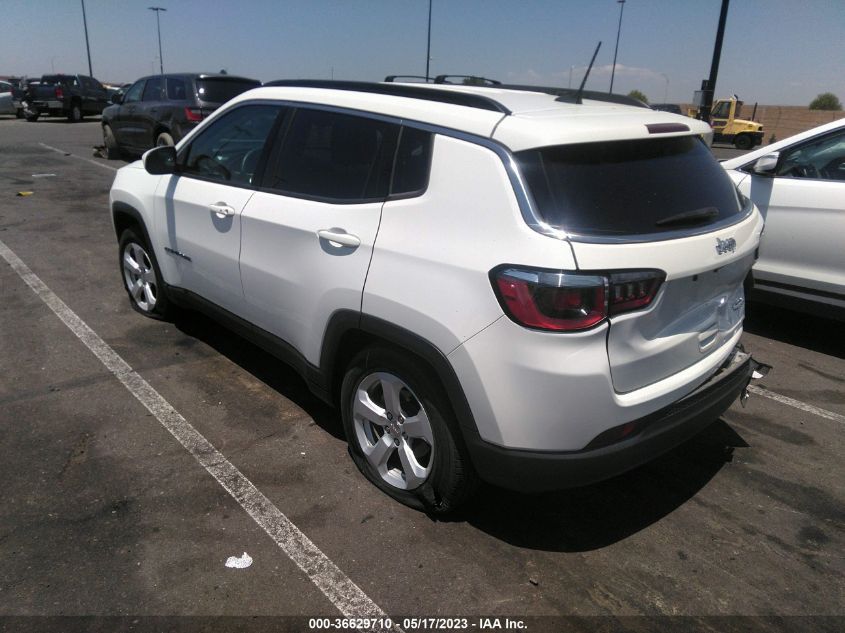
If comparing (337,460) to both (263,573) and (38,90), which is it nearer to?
(263,573)

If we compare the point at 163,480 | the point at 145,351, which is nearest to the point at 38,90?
the point at 145,351

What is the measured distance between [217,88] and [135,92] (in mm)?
2719

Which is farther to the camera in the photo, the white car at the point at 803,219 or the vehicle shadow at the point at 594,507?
the white car at the point at 803,219

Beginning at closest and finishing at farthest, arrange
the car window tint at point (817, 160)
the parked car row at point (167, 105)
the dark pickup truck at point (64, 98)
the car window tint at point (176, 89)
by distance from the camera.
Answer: the car window tint at point (817, 160) < the parked car row at point (167, 105) < the car window tint at point (176, 89) < the dark pickup truck at point (64, 98)

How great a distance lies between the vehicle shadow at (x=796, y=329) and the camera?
5.16 meters

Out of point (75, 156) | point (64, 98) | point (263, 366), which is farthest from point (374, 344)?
point (64, 98)

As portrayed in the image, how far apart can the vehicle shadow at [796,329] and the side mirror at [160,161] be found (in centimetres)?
470

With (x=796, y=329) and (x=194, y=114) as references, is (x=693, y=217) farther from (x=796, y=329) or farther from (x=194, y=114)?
(x=194, y=114)

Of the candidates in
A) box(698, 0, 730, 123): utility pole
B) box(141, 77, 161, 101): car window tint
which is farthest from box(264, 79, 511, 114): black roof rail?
box(698, 0, 730, 123): utility pole

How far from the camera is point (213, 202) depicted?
12.4 ft

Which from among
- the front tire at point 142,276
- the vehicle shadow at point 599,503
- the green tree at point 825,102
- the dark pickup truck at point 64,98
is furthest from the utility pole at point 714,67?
the green tree at point 825,102

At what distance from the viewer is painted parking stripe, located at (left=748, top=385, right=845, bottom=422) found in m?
3.97

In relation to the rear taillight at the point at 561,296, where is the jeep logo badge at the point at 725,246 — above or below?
above

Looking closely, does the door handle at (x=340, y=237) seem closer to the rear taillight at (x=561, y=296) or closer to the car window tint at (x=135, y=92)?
the rear taillight at (x=561, y=296)
